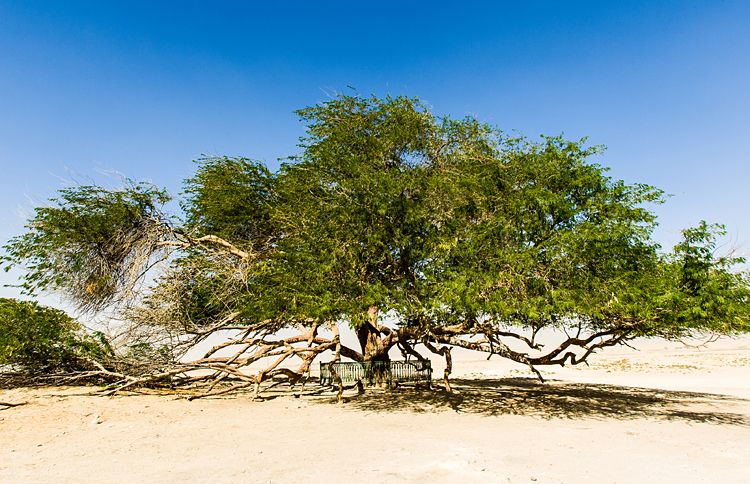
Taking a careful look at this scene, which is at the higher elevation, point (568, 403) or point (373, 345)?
point (373, 345)

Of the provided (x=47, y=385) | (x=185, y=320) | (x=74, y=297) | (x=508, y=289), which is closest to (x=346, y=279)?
(x=508, y=289)

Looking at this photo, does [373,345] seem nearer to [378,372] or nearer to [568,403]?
[378,372]

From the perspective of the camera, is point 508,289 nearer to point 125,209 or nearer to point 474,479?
point 474,479

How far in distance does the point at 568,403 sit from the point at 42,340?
17451 mm

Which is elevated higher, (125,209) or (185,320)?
(125,209)

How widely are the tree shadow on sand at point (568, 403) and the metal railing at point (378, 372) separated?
917 millimetres

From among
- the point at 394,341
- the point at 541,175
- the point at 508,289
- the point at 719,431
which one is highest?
the point at 541,175

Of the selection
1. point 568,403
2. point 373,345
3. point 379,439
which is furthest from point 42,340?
point 568,403

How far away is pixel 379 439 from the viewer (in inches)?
365

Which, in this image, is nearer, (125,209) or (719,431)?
(719,431)

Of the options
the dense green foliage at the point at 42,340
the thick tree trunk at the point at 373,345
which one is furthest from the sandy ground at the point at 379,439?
the thick tree trunk at the point at 373,345

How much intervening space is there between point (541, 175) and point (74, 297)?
16947 mm

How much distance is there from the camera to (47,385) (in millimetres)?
18203

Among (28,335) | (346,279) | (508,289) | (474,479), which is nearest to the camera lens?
(474,479)
